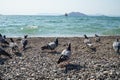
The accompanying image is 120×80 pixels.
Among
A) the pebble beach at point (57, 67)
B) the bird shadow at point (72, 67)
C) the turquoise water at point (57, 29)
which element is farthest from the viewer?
the turquoise water at point (57, 29)

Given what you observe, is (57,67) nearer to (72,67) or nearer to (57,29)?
(72,67)

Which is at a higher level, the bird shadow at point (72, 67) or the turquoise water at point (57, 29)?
the bird shadow at point (72, 67)

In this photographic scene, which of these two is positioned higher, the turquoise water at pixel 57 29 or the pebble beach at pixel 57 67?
the pebble beach at pixel 57 67

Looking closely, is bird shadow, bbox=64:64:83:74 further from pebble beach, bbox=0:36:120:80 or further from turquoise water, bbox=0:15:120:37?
turquoise water, bbox=0:15:120:37

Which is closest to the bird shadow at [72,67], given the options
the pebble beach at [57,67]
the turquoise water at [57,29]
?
the pebble beach at [57,67]

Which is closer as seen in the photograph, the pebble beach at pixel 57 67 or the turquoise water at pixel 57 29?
the pebble beach at pixel 57 67

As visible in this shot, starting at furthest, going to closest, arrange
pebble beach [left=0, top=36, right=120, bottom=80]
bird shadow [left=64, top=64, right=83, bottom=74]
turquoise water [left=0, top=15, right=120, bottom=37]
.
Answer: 1. turquoise water [left=0, top=15, right=120, bottom=37]
2. bird shadow [left=64, top=64, right=83, bottom=74]
3. pebble beach [left=0, top=36, right=120, bottom=80]

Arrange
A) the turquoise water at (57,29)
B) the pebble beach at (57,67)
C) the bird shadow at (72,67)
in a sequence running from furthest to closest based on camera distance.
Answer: the turquoise water at (57,29) → the bird shadow at (72,67) → the pebble beach at (57,67)

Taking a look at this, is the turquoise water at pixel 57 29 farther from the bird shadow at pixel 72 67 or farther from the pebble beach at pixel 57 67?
the bird shadow at pixel 72 67

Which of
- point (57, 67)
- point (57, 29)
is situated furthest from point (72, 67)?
point (57, 29)

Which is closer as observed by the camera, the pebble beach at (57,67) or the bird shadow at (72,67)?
the pebble beach at (57,67)

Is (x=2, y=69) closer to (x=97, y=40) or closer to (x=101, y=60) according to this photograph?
(x=101, y=60)

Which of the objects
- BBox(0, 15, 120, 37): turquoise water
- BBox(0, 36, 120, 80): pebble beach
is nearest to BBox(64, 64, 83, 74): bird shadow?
BBox(0, 36, 120, 80): pebble beach

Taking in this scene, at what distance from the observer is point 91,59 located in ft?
44.4
